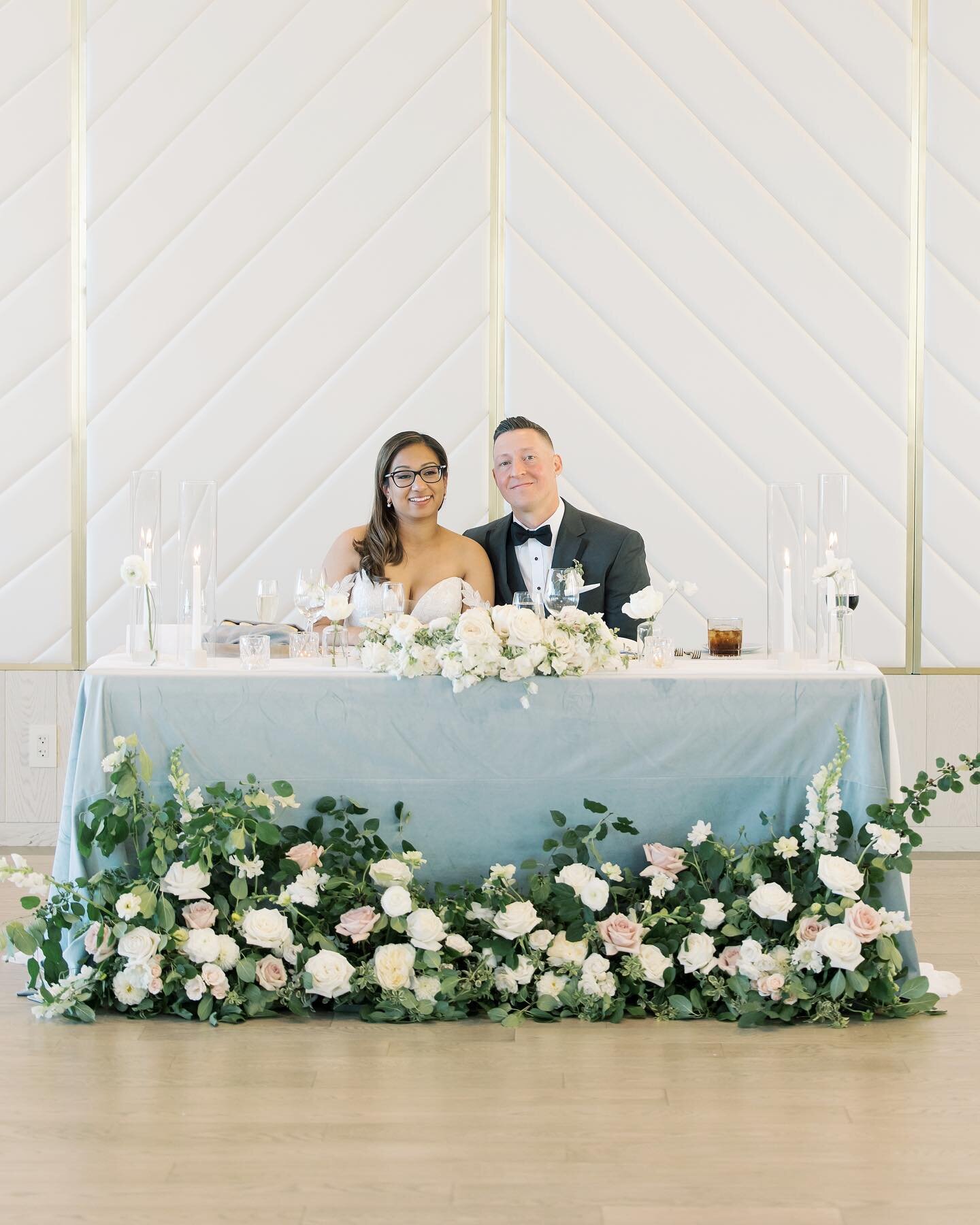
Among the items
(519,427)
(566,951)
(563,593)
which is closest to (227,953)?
(566,951)

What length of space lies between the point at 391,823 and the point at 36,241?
8.32ft

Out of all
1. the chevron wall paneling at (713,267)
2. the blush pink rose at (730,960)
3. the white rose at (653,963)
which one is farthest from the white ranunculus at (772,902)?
the chevron wall paneling at (713,267)

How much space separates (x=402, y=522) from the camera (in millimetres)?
3734

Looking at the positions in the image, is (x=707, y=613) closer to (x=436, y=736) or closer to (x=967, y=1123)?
Result: (x=436, y=736)

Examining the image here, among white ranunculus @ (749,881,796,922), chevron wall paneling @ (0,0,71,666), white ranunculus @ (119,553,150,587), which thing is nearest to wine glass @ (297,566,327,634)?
white ranunculus @ (119,553,150,587)

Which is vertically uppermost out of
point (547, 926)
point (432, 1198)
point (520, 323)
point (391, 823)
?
point (520, 323)

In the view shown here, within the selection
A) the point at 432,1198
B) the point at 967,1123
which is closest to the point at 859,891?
the point at 967,1123

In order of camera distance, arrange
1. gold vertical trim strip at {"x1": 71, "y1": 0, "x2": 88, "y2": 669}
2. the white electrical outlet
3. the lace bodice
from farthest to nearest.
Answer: the white electrical outlet, gold vertical trim strip at {"x1": 71, "y1": 0, "x2": 88, "y2": 669}, the lace bodice

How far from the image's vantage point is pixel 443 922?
2861 millimetres

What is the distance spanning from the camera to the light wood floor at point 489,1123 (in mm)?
2059

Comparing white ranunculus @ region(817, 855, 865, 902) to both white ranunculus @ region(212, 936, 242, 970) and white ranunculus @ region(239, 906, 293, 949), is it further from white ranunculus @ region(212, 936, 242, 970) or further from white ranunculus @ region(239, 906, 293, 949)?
white ranunculus @ region(212, 936, 242, 970)

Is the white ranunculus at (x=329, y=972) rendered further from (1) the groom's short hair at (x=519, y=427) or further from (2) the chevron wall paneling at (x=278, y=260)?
(2) the chevron wall paneling at (x=278, y=260)

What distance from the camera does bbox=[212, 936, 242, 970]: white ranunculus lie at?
280cm

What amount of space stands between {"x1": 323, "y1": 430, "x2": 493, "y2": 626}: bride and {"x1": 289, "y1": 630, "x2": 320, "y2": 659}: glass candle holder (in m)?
0.42
